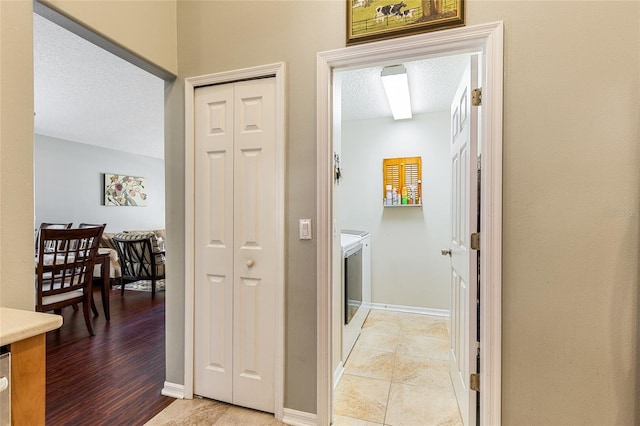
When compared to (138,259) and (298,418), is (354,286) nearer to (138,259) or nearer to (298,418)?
(298,418)

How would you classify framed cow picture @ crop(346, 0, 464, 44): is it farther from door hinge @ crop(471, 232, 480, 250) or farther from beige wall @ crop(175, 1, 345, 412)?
door hinge @ crop(471, 232, 480, 250)

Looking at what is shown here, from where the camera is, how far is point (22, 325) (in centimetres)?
80

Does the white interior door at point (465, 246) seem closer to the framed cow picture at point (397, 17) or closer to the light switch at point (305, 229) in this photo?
the framed cow picture at point (397, 17)

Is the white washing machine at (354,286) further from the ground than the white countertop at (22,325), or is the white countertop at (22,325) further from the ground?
the white countertop at (22,325)

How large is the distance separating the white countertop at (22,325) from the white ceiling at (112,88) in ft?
6.40

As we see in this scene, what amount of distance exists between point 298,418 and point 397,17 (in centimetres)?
218

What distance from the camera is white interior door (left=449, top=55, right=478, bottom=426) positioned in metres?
1.51

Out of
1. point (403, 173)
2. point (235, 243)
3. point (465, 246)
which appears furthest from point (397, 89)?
point (235, 243)

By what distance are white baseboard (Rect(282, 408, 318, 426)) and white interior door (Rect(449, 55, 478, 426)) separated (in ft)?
2.66

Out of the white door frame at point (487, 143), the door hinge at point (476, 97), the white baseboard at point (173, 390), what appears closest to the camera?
the white door frame at point (487, 143)

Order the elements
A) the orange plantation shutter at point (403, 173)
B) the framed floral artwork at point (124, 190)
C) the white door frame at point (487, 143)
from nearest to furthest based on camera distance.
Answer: the white door frame at point (487, 143), the orange plantation shutter at point (403, 173), the framed floral artwork at point (124, 190)

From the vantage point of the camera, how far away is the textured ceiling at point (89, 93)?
2539 millimetres

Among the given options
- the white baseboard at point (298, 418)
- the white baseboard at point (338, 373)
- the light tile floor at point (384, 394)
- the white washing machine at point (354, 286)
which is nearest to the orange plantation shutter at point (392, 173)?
the white washing machine at point (354, 286)

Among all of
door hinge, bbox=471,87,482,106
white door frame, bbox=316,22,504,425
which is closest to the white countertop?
white door frame, bbox=316,22,504,425
